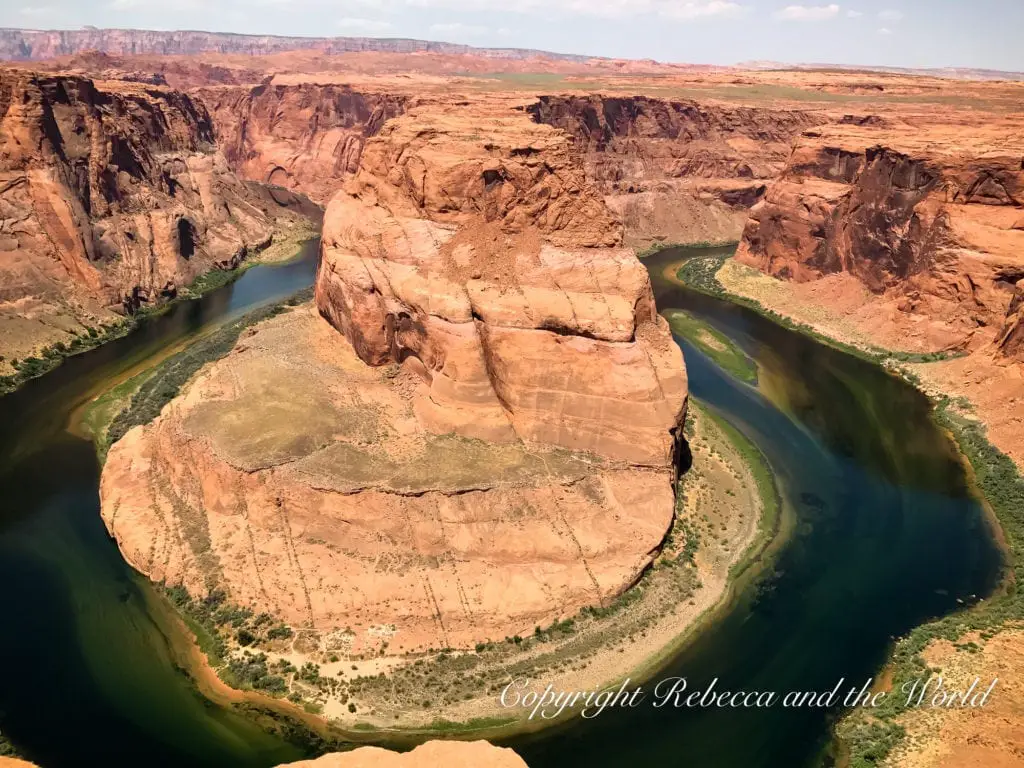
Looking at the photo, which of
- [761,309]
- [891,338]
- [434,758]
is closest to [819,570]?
[434,758]

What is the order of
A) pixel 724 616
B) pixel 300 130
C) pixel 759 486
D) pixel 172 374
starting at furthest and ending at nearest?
pixel 300 130 → pixel 172 374 → pixel 759 486 → pixel 724 616

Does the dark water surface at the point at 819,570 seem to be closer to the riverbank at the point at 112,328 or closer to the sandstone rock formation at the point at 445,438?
the sandstone rock formation at the point at 445,438

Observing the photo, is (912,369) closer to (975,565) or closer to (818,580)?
(975,565)

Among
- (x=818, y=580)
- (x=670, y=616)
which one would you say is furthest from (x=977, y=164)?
(x=670, y=616)

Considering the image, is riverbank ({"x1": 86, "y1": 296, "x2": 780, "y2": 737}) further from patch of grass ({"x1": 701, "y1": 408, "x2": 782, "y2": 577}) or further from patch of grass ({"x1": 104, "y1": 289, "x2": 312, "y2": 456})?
patch of grass ({"x1": 104, "y1": 289, "x2": 312, "y2": 456})

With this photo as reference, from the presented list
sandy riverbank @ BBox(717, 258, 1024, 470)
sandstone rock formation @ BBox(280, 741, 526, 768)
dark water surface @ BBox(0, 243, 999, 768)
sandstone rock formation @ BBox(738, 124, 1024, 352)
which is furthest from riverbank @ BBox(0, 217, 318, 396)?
sandstone rock formation @ BBox(738, 124, 1024, 352)

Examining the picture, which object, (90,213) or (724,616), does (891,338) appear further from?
(90,213)
